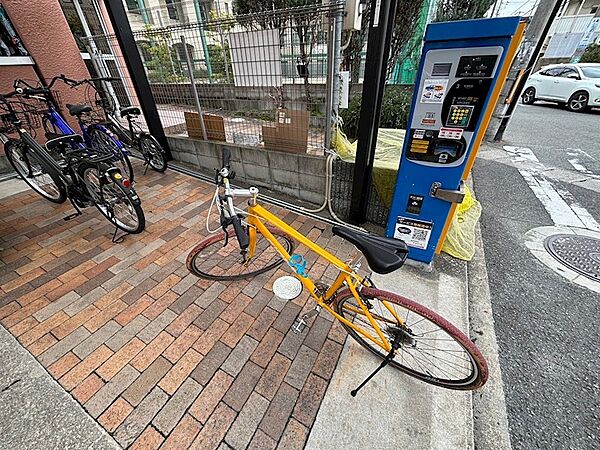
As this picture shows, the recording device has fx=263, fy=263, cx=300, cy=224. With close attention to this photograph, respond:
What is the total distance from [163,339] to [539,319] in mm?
3148

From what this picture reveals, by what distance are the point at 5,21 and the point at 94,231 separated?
13.2ft

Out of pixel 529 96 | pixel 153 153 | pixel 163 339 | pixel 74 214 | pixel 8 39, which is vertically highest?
pixel 8 39

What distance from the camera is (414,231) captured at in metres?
2.55

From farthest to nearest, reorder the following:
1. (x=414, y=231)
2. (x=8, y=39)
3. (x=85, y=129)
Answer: (x=85, y=129) → (x=8, y=39) → (x=414, y=231)

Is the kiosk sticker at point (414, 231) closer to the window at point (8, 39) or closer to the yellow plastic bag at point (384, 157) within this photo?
the yellow plastic bag at point (384, 157)

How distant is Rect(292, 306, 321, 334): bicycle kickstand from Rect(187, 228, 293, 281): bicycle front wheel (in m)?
0.72

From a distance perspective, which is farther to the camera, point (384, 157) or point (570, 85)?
point (570, 85)

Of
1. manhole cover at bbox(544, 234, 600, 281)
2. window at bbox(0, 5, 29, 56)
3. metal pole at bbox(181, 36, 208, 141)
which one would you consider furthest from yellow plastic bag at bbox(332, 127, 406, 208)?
window at bbox(0, 5, 29, 56)

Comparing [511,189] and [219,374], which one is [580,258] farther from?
[219,374]

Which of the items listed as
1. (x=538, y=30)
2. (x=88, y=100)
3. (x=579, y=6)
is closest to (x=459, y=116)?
(x=538, y=30)

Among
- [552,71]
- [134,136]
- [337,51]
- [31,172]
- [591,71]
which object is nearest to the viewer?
[337,51]

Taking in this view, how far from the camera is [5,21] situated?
4.15 meters

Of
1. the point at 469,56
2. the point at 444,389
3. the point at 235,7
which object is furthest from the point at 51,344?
the point at 235,7

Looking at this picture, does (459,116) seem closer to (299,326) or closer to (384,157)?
(384,157)
